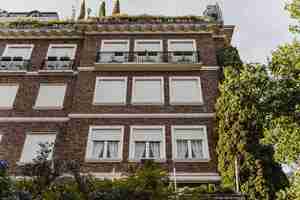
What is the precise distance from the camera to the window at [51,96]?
20.8 metres

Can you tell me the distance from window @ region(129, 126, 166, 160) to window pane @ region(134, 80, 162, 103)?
175 centimetres

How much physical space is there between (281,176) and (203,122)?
16.1 feet

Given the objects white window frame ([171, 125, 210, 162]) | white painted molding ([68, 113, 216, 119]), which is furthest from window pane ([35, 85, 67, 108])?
white window frame ([171, 125, 210, 162])

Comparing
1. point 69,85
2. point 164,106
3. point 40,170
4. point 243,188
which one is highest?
point 69,85

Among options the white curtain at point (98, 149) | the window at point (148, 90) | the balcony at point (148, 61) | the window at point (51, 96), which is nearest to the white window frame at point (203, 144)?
the window at point (148, 90)

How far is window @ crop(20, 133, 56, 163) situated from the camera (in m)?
18.9

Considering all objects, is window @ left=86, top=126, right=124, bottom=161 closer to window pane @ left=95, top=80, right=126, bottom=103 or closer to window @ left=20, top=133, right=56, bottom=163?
window pane @ left=95, top=80, right=126, bottom=103

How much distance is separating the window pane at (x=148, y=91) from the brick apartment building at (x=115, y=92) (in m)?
0.05

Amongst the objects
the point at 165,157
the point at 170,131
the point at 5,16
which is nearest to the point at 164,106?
the point at 170,131

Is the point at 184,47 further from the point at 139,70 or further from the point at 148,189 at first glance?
the point at 148,189

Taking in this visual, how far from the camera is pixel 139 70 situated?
859 inches

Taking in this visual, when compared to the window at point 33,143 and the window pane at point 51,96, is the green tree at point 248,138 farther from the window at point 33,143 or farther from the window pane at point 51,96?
the window pane at point 51,96

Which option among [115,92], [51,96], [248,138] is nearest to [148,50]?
[115,92]

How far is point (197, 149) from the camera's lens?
61.7 ft
